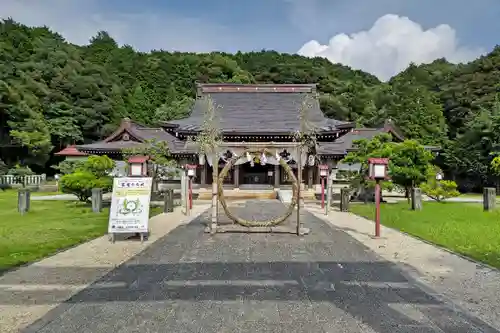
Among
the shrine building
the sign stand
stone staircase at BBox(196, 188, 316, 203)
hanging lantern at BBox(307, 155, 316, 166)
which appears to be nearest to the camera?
the sign stand

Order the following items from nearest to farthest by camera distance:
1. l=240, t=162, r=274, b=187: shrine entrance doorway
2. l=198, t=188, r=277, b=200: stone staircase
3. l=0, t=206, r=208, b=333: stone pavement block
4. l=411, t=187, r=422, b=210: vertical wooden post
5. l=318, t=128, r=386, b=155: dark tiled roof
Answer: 1. l=0, t=206, r=208, b=333: stone pavement block
2. l=411, t=187, r=422, b=210: vertical wooden post
3. l=198, t=188, r=277, b=200: stone staircase
4. l=318, t=128, r=386, b=155: dark tiled roof
5. l=240, t=162, r=274, b=187: shrine entrance doorway

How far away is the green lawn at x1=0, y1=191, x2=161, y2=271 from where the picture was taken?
28.0 feet

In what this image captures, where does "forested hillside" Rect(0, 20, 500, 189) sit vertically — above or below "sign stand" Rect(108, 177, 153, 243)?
above

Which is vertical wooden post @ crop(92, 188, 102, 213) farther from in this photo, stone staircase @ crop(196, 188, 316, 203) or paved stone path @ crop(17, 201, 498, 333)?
stone staircase @ crop(196, 188, 316, 203)

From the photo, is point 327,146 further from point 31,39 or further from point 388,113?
point 31,39

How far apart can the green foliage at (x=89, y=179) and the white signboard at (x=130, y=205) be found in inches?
323

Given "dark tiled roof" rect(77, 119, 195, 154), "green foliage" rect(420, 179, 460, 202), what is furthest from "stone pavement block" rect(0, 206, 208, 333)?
"dark tiled roof" rect(77, 119, 195, 154)

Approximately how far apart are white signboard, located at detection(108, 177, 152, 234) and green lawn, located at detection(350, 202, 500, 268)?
6833 millimetres

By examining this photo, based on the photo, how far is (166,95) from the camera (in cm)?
6231

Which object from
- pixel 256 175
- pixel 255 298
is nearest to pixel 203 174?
pixel 256 175

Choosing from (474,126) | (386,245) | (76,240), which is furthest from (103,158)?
(474,126)

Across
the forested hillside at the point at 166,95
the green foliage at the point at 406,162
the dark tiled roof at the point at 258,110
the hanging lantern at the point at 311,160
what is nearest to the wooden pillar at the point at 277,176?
the hanging lantern at the point at 311,160

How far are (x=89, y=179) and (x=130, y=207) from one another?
8.68 metres

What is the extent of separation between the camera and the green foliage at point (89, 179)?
1795cm
